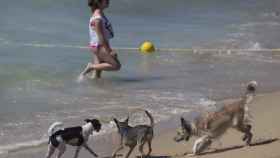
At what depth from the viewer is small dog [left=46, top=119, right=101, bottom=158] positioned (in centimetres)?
625

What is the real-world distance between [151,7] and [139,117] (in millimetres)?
10813

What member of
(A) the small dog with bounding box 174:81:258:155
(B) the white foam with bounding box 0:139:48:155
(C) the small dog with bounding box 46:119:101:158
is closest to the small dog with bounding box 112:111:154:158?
(C) the small dog with bounding box 46:119:101:158

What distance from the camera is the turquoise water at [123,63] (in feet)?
27.4

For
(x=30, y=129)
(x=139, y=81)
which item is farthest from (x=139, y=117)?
(x=139, y=81)

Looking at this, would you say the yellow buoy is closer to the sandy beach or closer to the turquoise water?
the turquoise water

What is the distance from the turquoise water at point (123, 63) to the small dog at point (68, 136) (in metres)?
0.83

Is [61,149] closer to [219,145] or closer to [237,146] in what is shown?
[219,145]

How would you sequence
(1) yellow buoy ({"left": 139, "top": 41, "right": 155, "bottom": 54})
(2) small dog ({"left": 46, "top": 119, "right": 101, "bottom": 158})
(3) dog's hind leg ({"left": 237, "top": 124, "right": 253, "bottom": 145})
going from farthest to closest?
1. (1) yellow buoy ({"left": 139, "top": 41, "right": 155, "bottom": 54})
2. (3) dog's hind leg ({"left": 237, "top": 124, "right": 253, "bottom": 145})
3. (2) small dog ({"left": 46, "top": 119, "right": 101, "bottom": 158})

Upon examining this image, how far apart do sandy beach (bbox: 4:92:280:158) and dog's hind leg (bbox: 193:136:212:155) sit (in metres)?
0.07

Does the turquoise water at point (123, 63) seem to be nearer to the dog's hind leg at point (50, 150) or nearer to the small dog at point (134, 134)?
the dog's hind leg at point (50, 150)

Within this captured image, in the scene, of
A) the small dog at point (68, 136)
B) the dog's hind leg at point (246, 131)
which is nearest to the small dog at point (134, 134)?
the small dog at point (68, 136)

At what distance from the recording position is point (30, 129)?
296 inches

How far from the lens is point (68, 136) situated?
6277 mm

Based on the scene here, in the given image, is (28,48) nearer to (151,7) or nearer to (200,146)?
(200,146)
